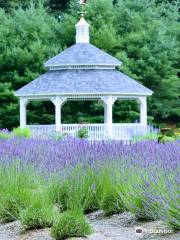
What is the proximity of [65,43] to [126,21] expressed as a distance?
331 centimetres

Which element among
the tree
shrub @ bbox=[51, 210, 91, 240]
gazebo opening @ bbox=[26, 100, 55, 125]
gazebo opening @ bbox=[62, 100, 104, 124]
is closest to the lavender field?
shrub @ bbox=[51, 210, 91, 240]

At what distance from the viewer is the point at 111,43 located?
3888 centimetres

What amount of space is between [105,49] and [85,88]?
7568 mm

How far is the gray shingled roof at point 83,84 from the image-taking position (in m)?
32.2

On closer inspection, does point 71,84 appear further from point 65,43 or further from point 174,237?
point 174,237

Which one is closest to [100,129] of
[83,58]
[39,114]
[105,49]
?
[83,58]

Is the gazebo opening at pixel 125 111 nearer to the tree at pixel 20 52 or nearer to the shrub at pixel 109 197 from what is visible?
the tree at pixel 20 52

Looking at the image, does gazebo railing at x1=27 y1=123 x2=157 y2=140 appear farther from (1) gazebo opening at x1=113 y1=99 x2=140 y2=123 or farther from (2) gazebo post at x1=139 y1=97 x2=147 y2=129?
(1) gazebo opening at x1=113 y1=99 x2=140 y2=123

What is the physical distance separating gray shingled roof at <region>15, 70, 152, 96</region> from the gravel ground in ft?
75.0

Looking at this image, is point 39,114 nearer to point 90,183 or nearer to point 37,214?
point 90,183

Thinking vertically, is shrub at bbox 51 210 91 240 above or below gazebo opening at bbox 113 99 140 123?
below

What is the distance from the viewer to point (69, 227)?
7.82 meters

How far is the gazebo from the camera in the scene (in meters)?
31.6

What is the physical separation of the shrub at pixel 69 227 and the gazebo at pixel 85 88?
2225 cm
